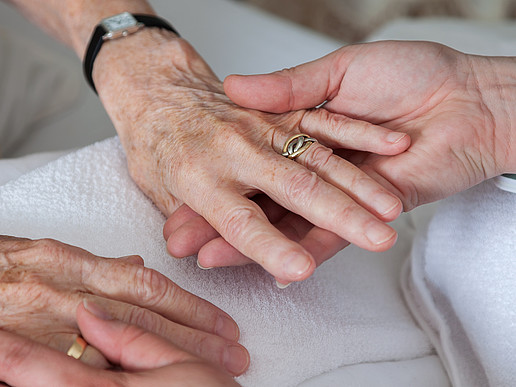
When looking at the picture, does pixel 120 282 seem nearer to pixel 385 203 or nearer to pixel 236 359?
pixel 236 359

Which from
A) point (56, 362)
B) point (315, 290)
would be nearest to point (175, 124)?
point (315, 290)

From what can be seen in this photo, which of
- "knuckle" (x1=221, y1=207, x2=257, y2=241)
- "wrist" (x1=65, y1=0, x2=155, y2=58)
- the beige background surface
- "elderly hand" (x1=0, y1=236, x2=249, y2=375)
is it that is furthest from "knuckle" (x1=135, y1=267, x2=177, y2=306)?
the beige background surface

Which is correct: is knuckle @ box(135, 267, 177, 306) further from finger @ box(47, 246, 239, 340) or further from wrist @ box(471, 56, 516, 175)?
wrist @ box(471, 56, 516, 175)

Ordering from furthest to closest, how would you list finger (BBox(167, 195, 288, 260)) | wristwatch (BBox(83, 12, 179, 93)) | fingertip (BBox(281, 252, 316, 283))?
wristwatch (BBox(83, 12, 179, 93)), finger (BBox(167, 195, 288, 260)), fingertip (BBox(281, 252, 316, 283))

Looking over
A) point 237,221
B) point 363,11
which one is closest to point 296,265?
point 237,221

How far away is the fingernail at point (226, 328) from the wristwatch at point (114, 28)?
561 millimetres

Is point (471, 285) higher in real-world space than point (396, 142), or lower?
lower

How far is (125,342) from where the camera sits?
57 centimetres

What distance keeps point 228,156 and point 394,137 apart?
0.70ft

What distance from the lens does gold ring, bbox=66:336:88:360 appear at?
22.9 inches

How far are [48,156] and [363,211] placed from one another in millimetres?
A: 525

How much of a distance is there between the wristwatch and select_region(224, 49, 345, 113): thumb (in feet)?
0.98

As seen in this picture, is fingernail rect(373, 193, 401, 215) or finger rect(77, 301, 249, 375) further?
fingernail rect(373, 193, 401, 215)

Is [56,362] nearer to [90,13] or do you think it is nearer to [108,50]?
[108,50]
